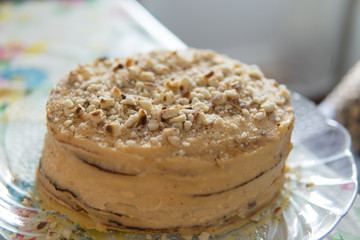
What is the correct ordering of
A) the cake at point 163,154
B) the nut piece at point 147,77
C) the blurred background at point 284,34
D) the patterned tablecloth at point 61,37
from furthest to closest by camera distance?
1. the blurred background at point 284,34
2. the patterned tablecloth at point 61,37
3. the nut piece at point 147,77
4. the cake at point 163,154

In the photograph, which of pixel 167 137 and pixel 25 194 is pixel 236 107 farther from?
pixel 25 194

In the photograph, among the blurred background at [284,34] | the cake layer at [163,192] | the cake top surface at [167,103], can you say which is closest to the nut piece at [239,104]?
the cake top surface at [167,103]

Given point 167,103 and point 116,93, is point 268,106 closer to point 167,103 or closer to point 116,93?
point 167,103

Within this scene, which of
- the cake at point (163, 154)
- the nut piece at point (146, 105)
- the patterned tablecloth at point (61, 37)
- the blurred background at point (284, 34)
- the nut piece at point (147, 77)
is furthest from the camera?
the blurred background at point (284, 34)

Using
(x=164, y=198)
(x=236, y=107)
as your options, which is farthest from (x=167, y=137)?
(x=236, y=107)

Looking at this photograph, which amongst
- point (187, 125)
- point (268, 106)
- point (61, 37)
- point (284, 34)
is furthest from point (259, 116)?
point (284, 34)

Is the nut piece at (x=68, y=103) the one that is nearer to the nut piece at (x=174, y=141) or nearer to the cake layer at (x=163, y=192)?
the cake layer at (x=163, y=192)
